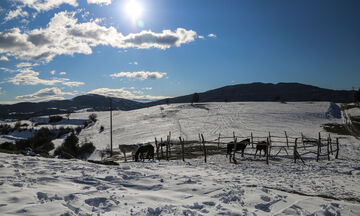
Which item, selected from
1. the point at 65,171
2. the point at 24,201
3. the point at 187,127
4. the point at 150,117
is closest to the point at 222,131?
the point at 187,127

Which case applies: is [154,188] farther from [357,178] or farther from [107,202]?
[357,178]

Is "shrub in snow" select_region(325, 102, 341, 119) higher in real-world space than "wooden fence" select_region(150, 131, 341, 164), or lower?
higher

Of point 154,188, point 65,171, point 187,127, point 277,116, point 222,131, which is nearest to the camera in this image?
point 154,188

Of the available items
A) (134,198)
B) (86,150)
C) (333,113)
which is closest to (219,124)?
(86,150)

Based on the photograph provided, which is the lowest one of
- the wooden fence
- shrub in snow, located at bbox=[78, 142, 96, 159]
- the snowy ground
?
shrub in snow, located at bbox=[78, 142, 96, 159]

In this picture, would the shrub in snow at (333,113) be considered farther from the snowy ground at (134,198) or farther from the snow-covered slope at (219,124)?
the snowy ground at (134,198)

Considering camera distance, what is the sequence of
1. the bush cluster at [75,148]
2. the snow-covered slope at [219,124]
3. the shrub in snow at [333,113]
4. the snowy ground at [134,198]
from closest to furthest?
the snowy ground at [134,198], the bush cluster at [75,148], the snow-covered slope at [219,124], the shrub in snow at [333,113]

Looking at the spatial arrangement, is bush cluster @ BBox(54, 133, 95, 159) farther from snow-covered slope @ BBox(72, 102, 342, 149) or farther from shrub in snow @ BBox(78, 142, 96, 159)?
snow-covered slope @ BBox(72, 102, 342, 149)

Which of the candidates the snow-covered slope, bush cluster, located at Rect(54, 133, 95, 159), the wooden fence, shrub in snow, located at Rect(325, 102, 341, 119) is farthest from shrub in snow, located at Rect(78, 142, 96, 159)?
shrub in snow, located at Rect(325, 102, 341, 119)

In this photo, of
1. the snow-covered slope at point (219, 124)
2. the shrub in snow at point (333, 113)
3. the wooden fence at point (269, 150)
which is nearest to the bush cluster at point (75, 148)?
the snow-covered slope at point (219, 124)

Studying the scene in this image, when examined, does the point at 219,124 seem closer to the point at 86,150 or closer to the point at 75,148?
the point at 86,150

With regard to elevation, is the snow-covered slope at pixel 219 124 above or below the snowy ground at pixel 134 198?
below

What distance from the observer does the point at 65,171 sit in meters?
7.34

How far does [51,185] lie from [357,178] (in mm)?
13487
